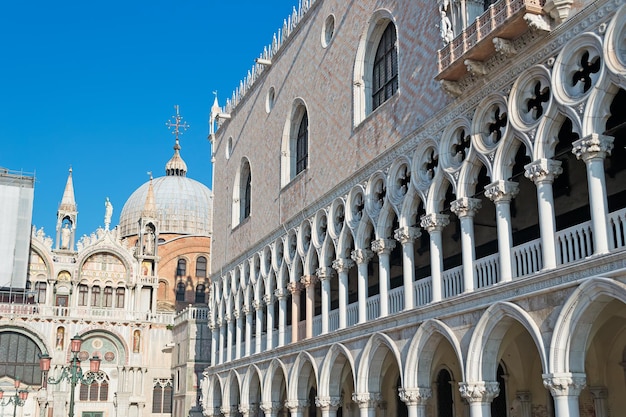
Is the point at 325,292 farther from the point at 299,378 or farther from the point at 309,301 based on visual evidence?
the point at 299,378

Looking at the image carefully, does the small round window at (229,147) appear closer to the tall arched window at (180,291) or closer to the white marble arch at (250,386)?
the white marble arch at (250,386)

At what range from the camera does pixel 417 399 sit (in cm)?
1398

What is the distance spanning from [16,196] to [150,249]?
21.4 feet

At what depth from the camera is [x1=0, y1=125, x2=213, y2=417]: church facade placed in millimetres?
31781

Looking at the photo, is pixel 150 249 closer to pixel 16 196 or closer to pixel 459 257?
pixel 16 196

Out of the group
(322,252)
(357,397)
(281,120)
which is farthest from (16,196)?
(357,397)

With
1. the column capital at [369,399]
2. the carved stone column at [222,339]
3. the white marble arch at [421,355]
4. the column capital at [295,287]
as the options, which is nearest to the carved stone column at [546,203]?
the white marble arch at [421,355]

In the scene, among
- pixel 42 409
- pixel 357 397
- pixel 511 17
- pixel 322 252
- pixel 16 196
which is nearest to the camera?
pixel 511 17

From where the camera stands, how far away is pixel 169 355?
34.7 meters

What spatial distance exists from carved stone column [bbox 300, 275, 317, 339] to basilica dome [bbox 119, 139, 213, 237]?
2675 cm

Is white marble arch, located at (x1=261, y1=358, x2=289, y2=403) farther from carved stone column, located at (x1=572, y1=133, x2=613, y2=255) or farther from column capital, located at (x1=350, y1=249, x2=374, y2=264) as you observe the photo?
carved stone column, located at (x1=572, y1=133, x2=613, y2=255)

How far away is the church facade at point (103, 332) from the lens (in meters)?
31.8

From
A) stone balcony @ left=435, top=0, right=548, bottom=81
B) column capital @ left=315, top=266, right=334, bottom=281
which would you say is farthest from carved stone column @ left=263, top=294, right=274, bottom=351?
stone balcony @ left=435, top=0, right=548, bottom=81

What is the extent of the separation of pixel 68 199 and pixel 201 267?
8.24 meters
